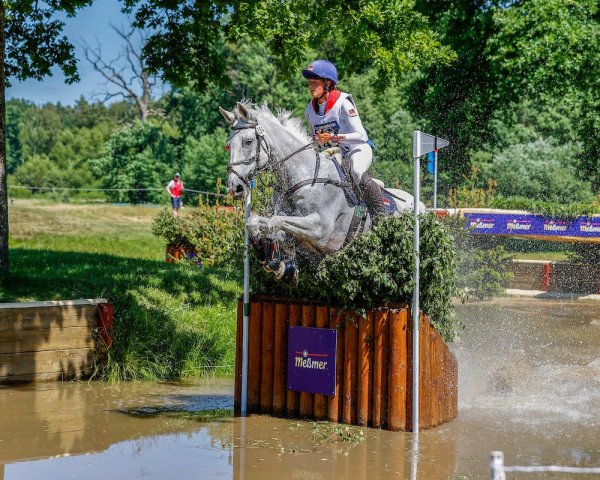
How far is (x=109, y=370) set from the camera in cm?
1193

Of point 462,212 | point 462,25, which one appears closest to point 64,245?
point 462,212

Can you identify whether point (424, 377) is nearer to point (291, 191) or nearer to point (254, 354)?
point (254, 354)

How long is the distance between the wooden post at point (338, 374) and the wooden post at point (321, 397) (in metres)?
0.05

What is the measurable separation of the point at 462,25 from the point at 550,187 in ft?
36.6

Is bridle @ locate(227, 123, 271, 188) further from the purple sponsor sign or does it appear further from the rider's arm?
the purple sponsor sign

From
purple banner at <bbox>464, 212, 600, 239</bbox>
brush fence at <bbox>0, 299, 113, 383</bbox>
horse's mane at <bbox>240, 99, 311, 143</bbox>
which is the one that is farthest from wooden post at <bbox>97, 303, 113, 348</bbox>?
purple banner at <bbox>464, 212, 600, 239</bbox>

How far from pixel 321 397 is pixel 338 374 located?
34 cm

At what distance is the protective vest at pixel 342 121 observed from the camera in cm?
921

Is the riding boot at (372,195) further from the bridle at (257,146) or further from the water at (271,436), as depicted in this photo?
the water at (271,436)

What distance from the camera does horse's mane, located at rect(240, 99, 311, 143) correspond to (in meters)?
9.20

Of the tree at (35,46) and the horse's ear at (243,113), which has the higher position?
the tree at (35,46)

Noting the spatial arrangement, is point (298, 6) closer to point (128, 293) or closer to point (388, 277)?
point (128, 293)

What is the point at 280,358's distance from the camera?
973 cm

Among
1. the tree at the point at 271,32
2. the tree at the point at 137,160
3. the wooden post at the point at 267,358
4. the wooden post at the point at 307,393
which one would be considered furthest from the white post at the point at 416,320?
the tree at the point at 137,160
